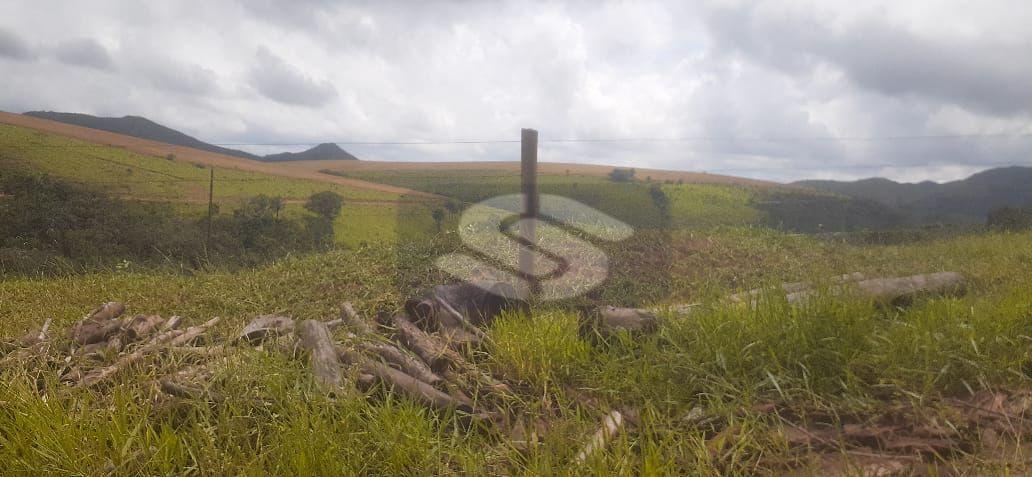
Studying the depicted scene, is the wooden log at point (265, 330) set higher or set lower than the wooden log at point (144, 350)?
higher

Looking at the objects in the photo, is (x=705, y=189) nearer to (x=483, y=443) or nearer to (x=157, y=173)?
(x=157, y=173)

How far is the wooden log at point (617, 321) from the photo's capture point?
531 cm

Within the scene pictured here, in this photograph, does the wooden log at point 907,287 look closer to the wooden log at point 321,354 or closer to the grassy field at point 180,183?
the wooden log at point 321,354

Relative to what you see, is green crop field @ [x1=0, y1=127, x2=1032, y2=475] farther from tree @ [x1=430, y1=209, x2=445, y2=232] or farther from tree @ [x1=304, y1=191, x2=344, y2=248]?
tree @ [x1=430, y1=209, x2=445, y2=232]

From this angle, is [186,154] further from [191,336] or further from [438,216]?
[191,336]

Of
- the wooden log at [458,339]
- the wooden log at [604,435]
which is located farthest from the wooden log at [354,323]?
the wooden log at [604,435]

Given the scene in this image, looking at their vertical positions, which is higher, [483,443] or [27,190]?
[27,190]

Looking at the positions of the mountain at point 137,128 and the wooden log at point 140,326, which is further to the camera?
the mountain at point 137,128

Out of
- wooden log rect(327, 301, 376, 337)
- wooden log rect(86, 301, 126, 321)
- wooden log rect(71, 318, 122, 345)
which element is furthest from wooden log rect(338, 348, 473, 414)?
wooden log rect(86, 301, 126, 321)

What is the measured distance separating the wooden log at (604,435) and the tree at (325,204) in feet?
21.8

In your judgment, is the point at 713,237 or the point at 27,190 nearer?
the point at 27,190

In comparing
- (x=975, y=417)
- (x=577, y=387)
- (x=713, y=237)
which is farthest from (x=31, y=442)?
(x=713, y=237)

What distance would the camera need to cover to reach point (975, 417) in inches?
143

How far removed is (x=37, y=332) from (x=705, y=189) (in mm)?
11883
